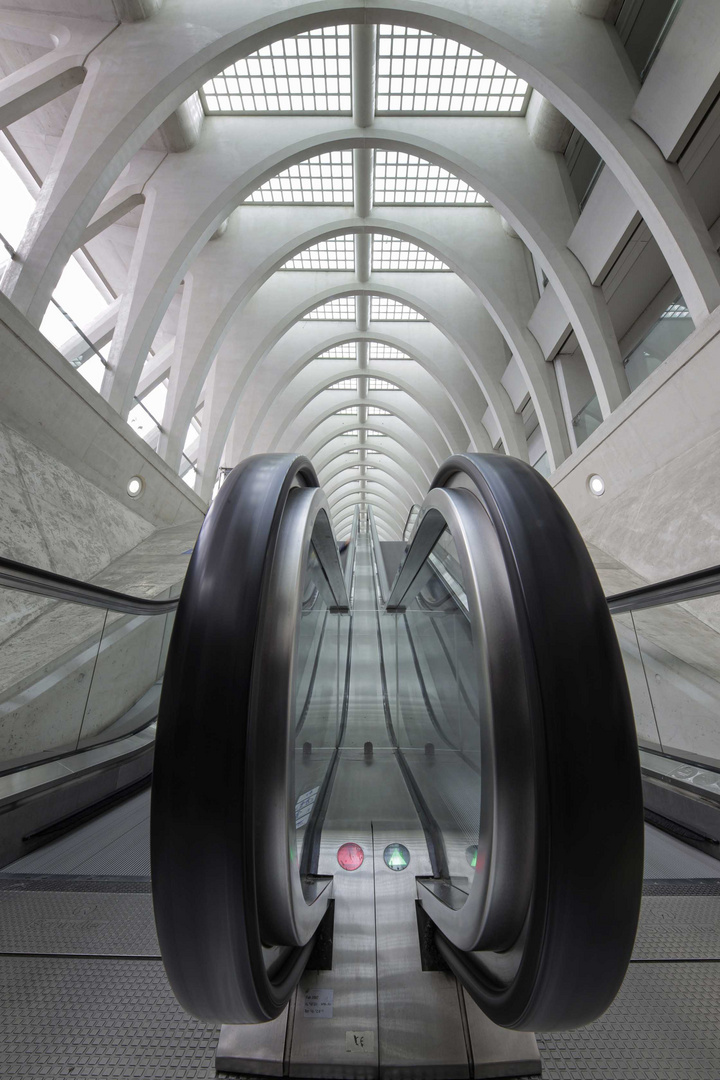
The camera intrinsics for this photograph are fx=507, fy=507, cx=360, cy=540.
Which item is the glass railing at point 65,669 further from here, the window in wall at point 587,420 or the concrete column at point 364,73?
the concrete column at point 364,73

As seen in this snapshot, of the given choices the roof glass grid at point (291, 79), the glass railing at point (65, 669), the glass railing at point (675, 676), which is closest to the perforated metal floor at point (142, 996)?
the glass railing at point (675, 676)

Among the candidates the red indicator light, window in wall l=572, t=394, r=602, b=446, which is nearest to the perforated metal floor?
the red indicator light

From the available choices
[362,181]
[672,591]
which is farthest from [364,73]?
[672,591]

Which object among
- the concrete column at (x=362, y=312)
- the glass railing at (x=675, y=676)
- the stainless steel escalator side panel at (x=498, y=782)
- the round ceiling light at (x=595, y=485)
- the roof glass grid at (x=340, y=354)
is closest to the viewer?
the stainless steel escalator side panel at (x=498, y=782)

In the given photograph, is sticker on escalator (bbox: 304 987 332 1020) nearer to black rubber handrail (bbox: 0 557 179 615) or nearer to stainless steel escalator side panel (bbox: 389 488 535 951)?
Answer: stainless steel escalator side panel (bbox: 389 488 535 951)

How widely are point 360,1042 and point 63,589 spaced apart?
98.1 inches

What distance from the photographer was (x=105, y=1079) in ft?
3.91

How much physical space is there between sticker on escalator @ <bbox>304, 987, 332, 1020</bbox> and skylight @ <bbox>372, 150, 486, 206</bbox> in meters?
18.3

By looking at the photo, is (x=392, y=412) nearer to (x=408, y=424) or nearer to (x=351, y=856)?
(x=408, y=424)

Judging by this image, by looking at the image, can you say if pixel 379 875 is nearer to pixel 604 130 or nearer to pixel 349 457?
pixel 604 130

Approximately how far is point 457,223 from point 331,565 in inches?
631

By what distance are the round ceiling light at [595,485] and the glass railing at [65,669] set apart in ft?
31.2

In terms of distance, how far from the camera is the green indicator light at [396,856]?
2.05 metres

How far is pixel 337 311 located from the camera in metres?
22.2
